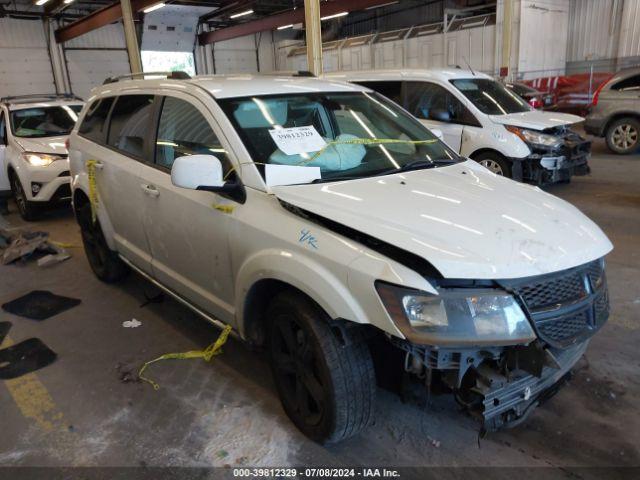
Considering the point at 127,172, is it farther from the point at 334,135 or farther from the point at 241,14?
Answer: the point at 241,14

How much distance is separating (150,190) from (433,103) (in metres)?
5.10

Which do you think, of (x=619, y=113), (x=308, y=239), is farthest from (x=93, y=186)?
(x=619, y=113)

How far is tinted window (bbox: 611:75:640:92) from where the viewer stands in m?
9.44

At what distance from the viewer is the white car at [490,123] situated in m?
6.74

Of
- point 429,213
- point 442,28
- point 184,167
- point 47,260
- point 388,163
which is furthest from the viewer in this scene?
point 442,28

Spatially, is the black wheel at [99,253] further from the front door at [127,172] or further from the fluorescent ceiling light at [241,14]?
the fluorescent ceiling light at [241,14]

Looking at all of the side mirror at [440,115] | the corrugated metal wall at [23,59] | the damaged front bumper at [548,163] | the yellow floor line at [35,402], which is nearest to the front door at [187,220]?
the yellow floor line at [35,402]

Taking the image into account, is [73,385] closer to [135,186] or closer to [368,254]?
[135,186]

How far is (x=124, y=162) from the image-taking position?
3584 mm

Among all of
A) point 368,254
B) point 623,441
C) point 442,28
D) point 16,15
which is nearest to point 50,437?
point 368,254

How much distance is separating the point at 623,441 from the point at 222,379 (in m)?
2.12

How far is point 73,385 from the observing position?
3.06 meters

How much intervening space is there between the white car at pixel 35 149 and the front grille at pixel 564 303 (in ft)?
20.8

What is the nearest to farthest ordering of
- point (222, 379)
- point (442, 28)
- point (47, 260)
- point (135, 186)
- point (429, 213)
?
point (429, 213)
point (222, 379)
point (135, 186)
point (47, 260)
point (442, 28)
